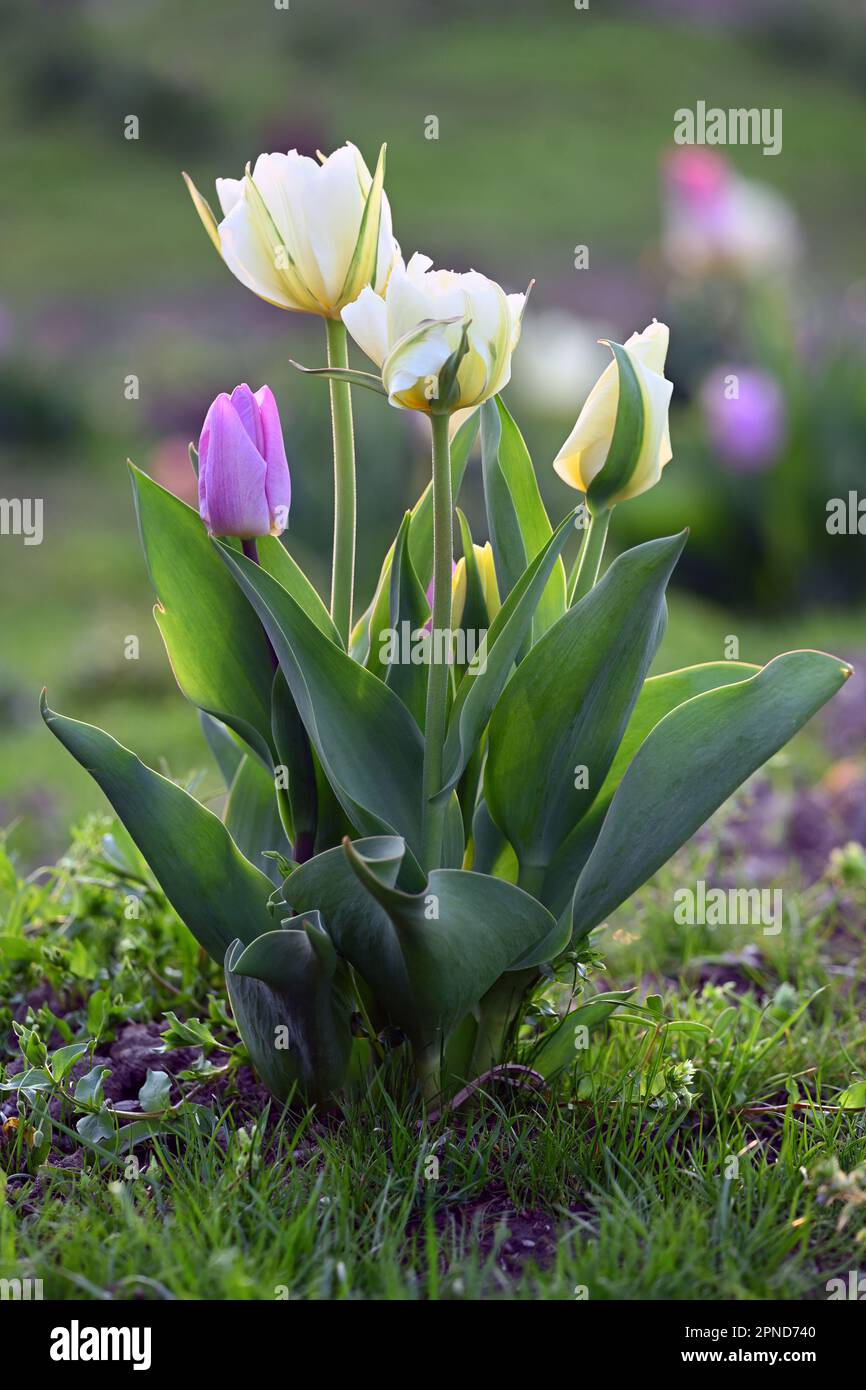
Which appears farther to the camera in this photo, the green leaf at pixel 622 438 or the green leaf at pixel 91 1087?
the green leaf at pixel 91 1087

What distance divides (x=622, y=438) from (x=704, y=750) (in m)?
0.36

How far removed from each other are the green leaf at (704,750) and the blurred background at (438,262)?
1.63 metres

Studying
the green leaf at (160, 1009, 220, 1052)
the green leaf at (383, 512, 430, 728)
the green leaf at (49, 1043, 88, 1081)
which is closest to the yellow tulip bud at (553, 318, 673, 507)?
the green leaf at (383, 512, 430, 728)

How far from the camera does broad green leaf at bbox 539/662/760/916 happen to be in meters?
1.67

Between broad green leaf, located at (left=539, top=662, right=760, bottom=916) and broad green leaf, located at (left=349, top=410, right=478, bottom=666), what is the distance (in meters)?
0.31

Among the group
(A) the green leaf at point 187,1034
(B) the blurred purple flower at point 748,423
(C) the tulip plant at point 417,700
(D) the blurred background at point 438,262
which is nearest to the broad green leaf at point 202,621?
(C) the tulip plant at point 417,700

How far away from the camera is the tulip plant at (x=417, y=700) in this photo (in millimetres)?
1442

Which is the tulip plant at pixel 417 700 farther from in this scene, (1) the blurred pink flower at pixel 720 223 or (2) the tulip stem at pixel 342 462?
(1) the blurred pink flower at pixel 720 223

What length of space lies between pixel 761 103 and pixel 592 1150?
57.7ft

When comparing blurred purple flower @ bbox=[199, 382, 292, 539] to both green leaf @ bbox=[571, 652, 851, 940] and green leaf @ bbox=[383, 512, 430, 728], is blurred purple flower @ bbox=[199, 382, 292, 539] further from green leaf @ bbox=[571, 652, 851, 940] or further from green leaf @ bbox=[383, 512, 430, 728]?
green leaf @ bbox=[571, 652, 851, 940]

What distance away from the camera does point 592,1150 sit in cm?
163

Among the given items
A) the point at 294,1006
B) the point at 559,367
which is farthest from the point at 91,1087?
the point at 559,367
